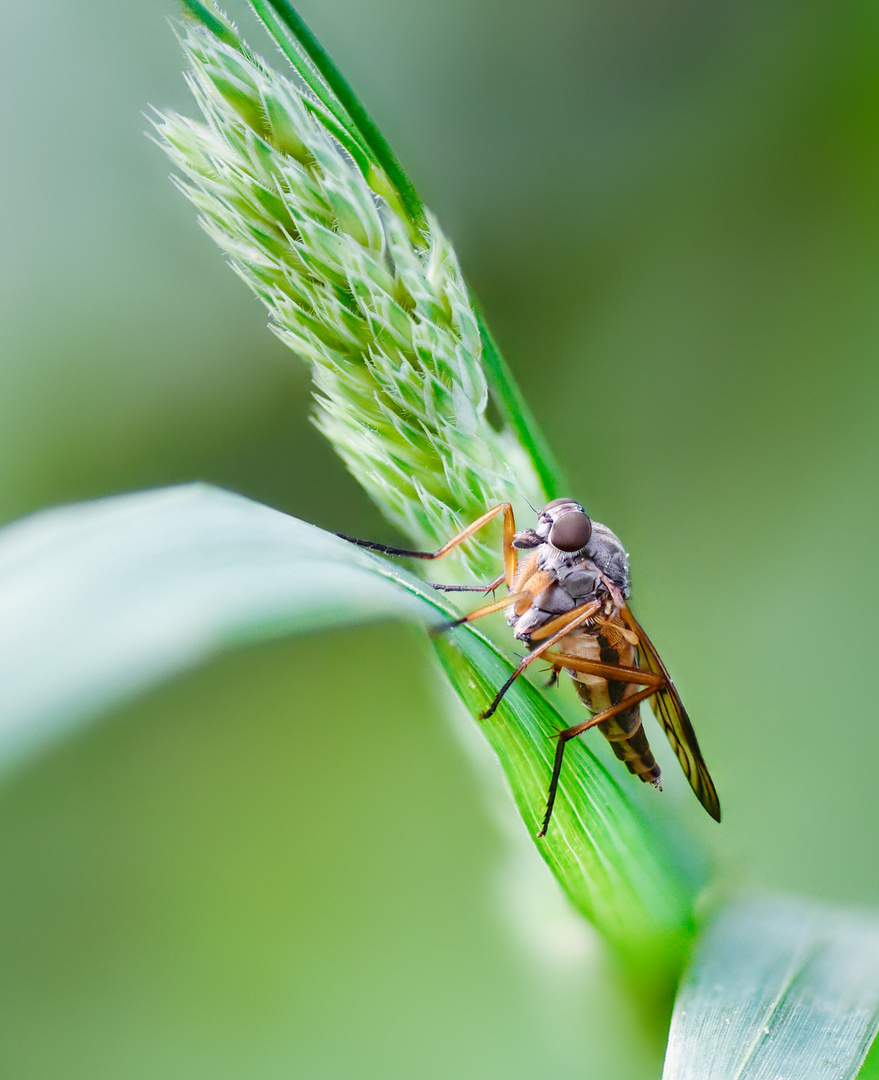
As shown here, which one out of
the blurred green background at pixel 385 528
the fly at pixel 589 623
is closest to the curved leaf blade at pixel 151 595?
the fly at pixel 589 623

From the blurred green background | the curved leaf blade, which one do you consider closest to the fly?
the blurred green background

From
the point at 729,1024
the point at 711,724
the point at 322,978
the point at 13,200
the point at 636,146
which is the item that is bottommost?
the point at 711,724

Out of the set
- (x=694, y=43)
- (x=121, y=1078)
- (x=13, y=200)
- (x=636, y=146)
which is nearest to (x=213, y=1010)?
(x=121, y=1078)

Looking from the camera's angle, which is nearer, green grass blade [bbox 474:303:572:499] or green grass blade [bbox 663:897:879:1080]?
green grass blade [bbox 663:897:879:1080]

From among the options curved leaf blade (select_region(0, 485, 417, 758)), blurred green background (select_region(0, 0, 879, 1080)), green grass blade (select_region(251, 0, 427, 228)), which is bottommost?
blurred green background (select_region(0, 0, 879, 1080))

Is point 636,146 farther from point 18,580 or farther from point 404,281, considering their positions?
point 18,580

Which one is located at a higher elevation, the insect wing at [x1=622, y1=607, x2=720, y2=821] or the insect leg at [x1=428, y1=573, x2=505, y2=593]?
the insect leg at [x1=428, y1=573, x2=505, y2=593]

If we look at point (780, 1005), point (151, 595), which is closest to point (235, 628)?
point (151, 595)

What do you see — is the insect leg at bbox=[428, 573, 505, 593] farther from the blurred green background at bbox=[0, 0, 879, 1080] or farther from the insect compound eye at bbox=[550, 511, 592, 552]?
the blurred green background at bbox=[0, 0, 879, 1080]
